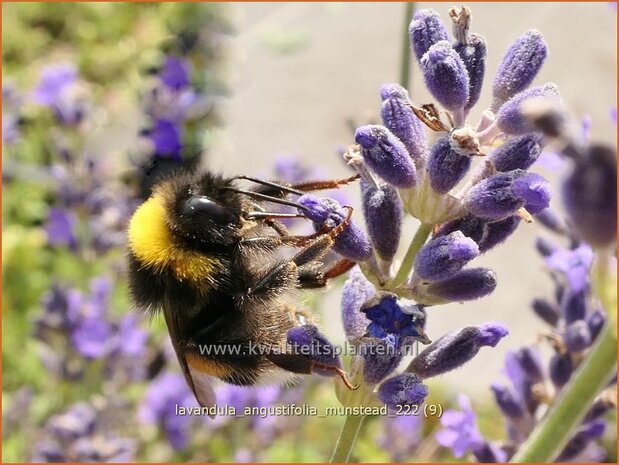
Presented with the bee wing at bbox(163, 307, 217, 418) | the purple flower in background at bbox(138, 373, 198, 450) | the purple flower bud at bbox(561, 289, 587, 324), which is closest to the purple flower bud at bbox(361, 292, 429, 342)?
the bee wing at bbox(163, 307, 217, 418)

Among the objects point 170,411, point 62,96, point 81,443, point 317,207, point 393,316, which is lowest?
point 170,411

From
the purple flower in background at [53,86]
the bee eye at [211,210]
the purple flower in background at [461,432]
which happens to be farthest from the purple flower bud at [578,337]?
the purple flower in background at [53,86]

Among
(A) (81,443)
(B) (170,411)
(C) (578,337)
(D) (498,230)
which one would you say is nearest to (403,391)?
(D) (498,230)

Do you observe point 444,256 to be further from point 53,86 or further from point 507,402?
point 53,86

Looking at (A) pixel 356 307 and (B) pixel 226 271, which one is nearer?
(A) pixel 356 307

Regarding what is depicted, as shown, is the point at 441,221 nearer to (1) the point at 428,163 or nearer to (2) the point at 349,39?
(1) the point at 428,163

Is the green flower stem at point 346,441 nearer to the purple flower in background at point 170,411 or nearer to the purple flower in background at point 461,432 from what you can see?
the purple flower in background at point 461,432

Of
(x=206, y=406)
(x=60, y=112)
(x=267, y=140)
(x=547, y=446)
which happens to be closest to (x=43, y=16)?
(x=267, y=140)
